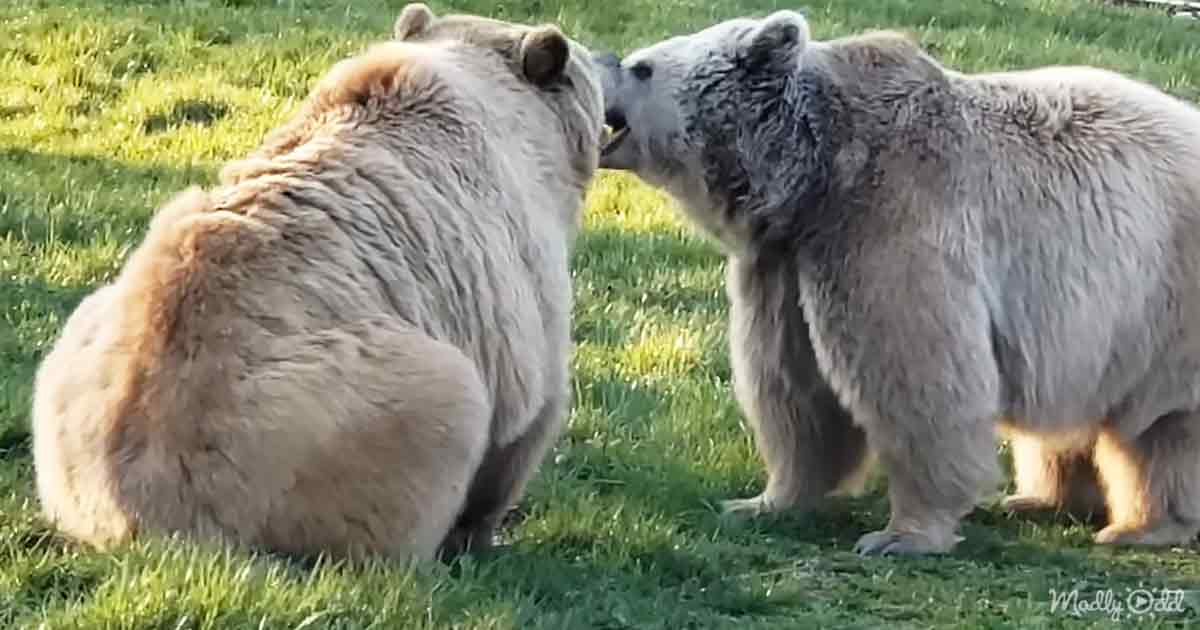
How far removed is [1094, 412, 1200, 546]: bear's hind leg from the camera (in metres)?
6.97

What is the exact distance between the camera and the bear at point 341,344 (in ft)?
15.9

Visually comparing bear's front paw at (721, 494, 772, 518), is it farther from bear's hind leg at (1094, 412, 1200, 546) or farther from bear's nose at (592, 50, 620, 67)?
bear's nose at (592, 50, 620, 67)

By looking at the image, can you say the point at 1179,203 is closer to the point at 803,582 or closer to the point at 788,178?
the point at 788,178

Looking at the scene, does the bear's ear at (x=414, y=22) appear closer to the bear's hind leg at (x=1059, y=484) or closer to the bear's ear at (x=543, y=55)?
the bear's ear at (x=543, y=55)

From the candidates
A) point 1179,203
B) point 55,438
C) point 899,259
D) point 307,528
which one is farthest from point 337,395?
point 1179,203

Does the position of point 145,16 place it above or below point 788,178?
below

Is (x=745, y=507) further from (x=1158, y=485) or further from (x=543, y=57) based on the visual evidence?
(x=543, y=57)

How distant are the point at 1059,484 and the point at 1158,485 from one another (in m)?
0.52

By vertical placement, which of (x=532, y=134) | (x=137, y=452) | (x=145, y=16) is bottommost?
(x=145, y=16)

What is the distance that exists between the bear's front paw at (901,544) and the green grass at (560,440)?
90 mm

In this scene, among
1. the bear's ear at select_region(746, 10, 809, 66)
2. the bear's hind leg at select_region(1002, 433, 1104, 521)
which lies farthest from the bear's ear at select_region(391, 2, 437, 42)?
the bear's hind leg at select_region(1002, 433, 1104, 521)

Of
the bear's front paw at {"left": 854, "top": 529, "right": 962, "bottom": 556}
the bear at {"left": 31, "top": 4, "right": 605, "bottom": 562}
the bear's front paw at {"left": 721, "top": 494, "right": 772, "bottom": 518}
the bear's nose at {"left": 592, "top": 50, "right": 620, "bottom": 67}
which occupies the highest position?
the bear's nose at {"left": 592, "top": 50, "right": 620, "bottom": 67}

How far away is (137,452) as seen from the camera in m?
4.84

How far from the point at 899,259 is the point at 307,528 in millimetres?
2490
